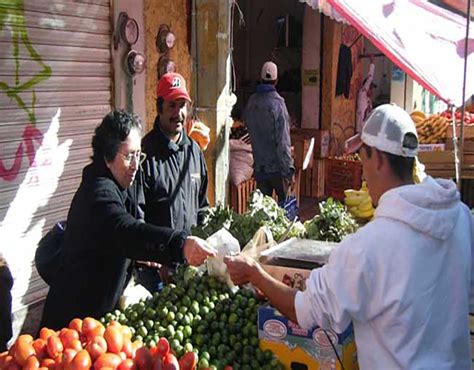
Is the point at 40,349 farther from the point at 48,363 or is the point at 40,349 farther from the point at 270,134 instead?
the point at 270,134

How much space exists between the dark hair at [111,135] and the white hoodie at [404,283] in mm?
1457

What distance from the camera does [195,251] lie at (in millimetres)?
2916

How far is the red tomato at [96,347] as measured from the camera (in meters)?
2.41

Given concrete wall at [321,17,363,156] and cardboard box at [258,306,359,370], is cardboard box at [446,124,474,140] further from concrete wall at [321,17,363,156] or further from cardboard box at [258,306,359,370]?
concrete wall at [321,17,363,156]

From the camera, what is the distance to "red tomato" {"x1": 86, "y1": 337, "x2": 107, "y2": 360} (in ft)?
7.91

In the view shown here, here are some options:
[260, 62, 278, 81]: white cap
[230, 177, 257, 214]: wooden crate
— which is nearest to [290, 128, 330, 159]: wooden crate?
[230, 177, 257, 214]: wooden crate

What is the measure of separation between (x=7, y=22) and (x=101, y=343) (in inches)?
136

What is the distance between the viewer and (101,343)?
2467mm

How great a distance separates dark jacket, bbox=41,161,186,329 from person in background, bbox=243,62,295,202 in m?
4.45

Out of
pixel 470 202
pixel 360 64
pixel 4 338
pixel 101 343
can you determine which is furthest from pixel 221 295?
pixel 360 64

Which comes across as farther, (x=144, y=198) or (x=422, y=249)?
(x=144, y=198)

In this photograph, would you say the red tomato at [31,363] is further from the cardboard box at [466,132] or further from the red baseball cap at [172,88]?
the cardboard box at [466,132]

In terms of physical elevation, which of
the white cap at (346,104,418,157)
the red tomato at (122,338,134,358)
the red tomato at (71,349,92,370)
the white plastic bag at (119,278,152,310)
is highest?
the white cap at (346,104,418,157)

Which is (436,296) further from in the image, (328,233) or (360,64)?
(360,64)
